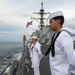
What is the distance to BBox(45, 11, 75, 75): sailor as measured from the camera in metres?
2.97

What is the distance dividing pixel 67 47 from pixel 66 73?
41cm

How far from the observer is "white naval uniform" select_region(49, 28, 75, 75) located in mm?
2961

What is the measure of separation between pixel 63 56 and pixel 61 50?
0.09 metres

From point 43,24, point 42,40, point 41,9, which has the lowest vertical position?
point 42,40

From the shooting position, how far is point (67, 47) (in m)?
2.96

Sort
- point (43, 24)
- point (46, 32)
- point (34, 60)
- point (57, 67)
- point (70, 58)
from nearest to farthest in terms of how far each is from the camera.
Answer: point (70, 58) → point (57, 67) → point (34, 60) → point (46, 32) → point (43, 24)

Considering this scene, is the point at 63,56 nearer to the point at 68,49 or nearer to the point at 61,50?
the point at 61,50

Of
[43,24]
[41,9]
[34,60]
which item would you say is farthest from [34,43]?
[41,9]

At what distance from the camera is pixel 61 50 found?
123 inches

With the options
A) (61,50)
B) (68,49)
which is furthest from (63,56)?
(68,49)

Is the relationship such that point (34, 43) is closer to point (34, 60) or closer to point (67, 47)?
point (34, 60)

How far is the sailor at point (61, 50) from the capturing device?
297 cm

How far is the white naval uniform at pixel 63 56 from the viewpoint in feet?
9.71

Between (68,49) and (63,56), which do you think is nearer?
(68,49)
